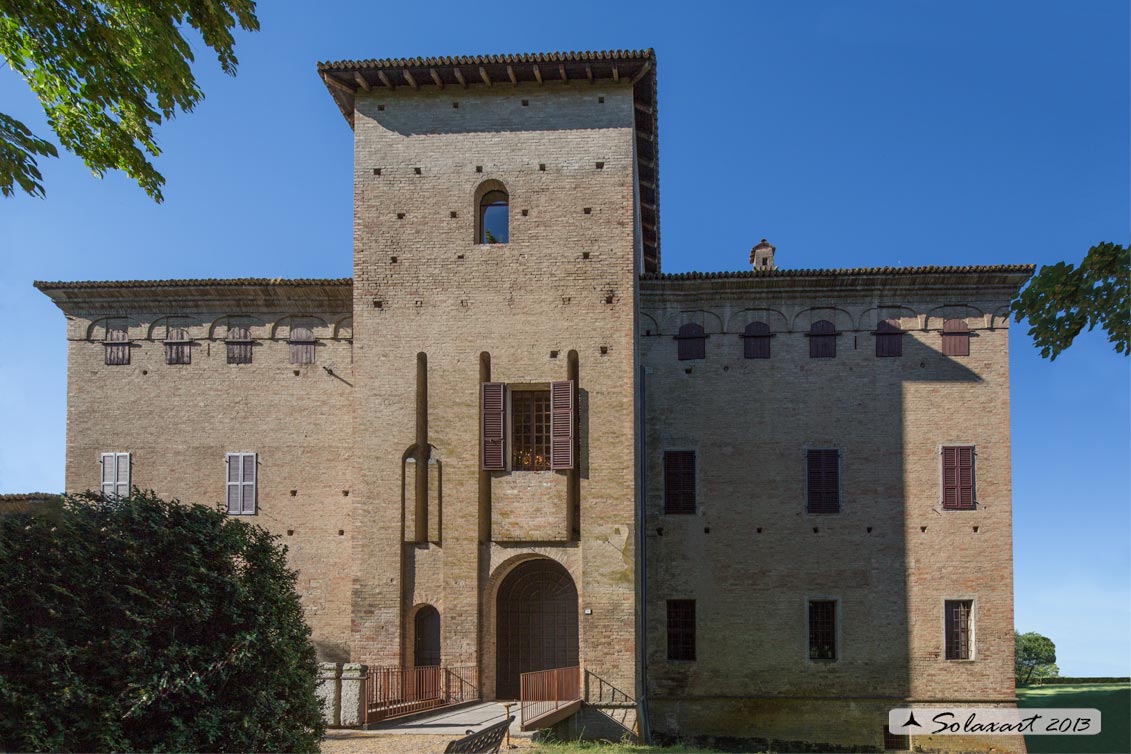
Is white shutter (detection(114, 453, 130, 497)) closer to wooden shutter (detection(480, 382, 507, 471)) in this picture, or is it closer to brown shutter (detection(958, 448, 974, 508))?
wooden shutter (detection(480, 382, 507, 471))

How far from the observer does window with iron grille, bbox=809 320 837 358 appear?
21750 millimetres

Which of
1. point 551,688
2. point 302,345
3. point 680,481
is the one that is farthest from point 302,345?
point 551,688

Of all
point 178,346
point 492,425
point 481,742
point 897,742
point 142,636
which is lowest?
point 897,742

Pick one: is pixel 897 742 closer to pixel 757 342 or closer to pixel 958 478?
pixel 958 478

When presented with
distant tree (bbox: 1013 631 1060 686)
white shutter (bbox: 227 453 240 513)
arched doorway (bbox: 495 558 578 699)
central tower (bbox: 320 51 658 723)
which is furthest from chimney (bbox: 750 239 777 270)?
distant tree (bbox: 1013 631 1060 686)

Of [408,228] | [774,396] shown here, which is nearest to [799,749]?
[774,396]

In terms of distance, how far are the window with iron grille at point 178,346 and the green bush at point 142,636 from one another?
38.3 ft

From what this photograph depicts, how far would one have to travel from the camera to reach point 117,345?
22203 mm

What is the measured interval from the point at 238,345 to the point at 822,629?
606 inches

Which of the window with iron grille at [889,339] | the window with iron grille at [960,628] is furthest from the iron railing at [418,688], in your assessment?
the window with iron grille at [889,339]

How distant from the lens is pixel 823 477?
2134 centimetres

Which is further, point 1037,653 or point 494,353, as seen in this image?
point 1037,653

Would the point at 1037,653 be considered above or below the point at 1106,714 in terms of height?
below

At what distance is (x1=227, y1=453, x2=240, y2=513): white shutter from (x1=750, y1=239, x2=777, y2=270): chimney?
46.6 ft
